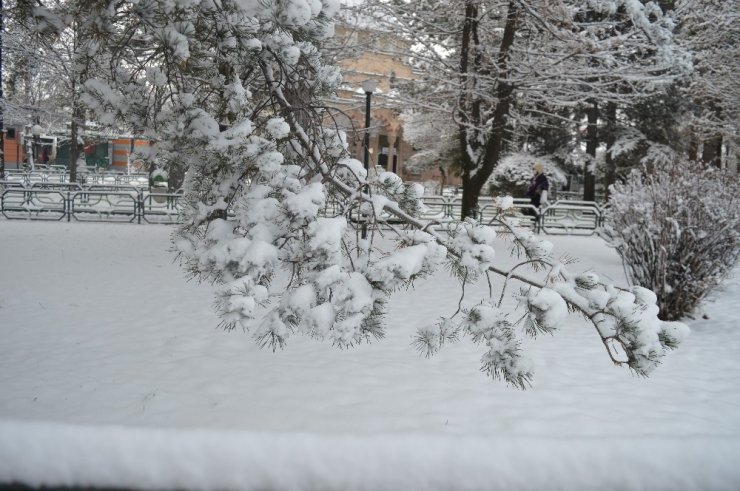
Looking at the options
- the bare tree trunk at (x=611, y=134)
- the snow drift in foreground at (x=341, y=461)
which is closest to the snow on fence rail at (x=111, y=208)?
the bare tree trunk at (x=611, y=134)

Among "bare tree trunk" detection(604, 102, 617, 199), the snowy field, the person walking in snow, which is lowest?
the snowy field

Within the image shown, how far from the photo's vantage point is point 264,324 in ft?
9.39

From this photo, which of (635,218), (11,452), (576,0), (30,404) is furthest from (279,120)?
(576,0)

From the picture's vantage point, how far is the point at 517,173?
71.5 feet

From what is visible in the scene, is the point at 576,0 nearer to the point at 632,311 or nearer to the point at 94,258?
the point at 632,311

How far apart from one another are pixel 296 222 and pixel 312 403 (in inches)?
78.9

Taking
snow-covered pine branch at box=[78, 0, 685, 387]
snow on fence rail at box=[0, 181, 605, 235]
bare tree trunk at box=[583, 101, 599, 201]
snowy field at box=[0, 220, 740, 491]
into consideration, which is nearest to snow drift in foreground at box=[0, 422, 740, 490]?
snowy field at box=[0, 220, 740, 491]

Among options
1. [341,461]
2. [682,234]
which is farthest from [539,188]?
[341,461]

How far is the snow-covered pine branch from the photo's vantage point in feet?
8.89

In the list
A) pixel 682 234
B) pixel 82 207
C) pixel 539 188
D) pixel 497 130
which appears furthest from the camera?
pixel 82 207

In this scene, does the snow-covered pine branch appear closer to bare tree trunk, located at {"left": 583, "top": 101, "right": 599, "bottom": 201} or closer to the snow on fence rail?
the snow on fence rail

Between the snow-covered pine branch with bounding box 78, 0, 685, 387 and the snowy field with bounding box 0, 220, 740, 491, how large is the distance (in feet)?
2.00

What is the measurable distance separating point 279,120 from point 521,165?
2024 cm

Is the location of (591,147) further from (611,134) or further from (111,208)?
(111,208)
